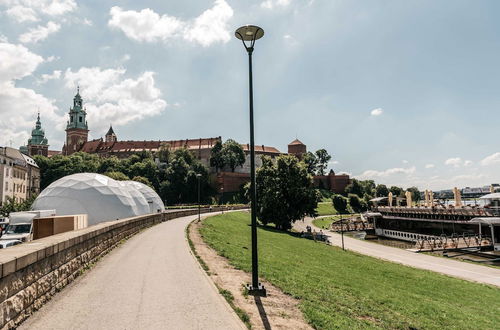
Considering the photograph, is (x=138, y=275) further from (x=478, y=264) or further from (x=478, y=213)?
(x=478, y=213)

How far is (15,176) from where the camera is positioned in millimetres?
67875

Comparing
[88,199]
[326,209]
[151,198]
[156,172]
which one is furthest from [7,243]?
[326,209]

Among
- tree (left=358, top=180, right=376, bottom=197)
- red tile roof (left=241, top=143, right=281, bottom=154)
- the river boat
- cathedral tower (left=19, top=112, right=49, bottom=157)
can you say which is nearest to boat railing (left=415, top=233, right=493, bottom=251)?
the river boat

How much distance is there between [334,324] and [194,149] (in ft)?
438

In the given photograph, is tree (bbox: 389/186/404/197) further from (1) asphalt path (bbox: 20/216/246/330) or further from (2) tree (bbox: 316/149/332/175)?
(1) asphalt path (bbox: 20/216/246/330)

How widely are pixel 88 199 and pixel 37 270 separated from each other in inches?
958

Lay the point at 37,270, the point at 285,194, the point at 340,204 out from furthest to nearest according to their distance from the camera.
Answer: the point at 340,204, the point at 285,194, the point at 37,270

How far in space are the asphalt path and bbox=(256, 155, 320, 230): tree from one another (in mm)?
31170

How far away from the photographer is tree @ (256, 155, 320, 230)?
140ft

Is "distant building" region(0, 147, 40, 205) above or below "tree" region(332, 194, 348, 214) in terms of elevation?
above

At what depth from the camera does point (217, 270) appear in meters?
11.4

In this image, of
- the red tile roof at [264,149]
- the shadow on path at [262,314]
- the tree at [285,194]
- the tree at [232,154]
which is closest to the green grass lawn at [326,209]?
the tree at [232,154]

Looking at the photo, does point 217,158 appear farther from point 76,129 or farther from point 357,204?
point 76,129

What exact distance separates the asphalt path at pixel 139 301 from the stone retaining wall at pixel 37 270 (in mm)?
271
